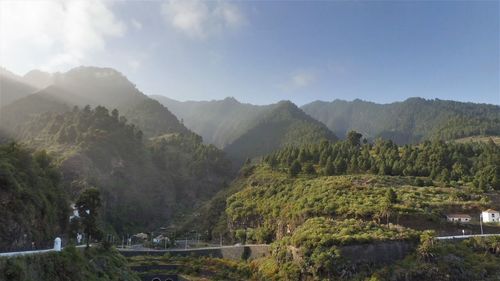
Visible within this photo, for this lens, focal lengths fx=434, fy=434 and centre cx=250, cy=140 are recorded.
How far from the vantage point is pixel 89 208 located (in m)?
48.8

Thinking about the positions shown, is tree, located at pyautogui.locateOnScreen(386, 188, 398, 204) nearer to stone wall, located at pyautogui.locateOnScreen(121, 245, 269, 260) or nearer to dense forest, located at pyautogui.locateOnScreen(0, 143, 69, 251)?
stone wall, located at pyautogui.locateOnScreen(121, 245, 269, 260)

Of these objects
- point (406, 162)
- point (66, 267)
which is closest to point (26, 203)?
point (66, 267)

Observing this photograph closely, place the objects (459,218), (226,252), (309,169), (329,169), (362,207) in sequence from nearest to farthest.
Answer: (459,218) < (362,207) < (226,252) < (329,169) < (309,169)

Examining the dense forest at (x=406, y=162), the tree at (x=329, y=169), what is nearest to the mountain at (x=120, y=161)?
the dense forest at (x=406, y=162)

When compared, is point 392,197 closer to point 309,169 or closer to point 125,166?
point 309,169

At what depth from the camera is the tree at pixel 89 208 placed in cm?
4806

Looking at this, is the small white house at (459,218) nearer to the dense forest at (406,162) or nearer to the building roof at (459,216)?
the building roof at (459,216)

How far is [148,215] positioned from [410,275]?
84.3 m

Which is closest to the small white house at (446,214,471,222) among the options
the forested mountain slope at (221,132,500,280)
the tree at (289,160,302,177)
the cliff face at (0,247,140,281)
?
the forested mountain slope at (221,132,500,280)

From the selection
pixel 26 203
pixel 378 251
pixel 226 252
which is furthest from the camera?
pixel 226 252

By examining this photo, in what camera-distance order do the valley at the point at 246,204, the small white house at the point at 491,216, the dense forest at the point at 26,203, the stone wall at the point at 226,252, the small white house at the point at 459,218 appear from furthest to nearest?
the stone wall at the point at 226,252, the small white house at the point at 491,216, the small white house at the point at 459,218, the valley at the point at 246,204, the dense forest at the point at 26,203

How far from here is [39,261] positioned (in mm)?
32531

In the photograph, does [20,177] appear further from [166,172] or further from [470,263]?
[166,172]

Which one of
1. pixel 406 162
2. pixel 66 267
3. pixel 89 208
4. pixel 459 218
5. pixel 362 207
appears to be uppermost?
pixel 406 162
